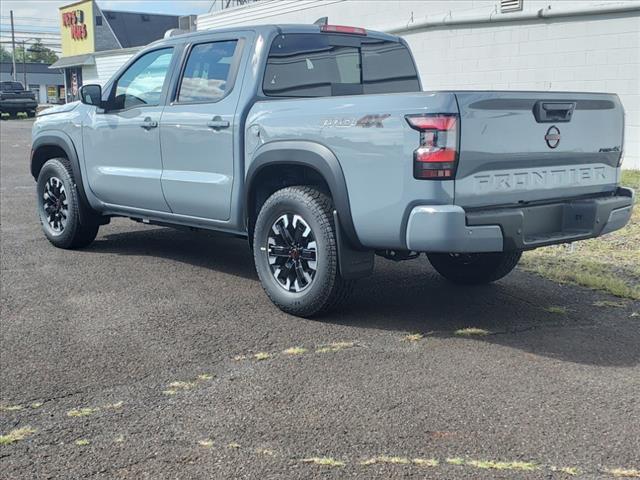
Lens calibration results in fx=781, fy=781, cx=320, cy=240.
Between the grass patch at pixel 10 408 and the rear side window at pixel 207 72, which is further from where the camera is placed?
the rear side window at pixel 207 72

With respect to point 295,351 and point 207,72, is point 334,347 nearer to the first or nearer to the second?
point 295,351

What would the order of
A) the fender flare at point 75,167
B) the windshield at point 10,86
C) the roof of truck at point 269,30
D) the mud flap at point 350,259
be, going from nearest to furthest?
the mud flap at point 350,259 → the roof of truck at point 269,30 → the fender flare at point 75,167 → the windshield at point 10,86

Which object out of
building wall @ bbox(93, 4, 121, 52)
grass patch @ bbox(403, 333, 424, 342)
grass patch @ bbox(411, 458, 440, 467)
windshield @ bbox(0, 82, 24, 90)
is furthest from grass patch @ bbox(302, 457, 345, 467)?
windshield @ bbox(0, 82, 24, 90)

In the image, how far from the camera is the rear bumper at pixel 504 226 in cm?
436

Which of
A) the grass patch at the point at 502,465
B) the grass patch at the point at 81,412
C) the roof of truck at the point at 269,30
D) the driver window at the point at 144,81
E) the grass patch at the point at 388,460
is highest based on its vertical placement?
the roof of truck at the point at 269,30

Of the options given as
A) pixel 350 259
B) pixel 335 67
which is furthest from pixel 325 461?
pixel 335 67

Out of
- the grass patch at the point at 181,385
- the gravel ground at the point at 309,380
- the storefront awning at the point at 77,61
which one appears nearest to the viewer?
the gravel ground at the point at 309,380

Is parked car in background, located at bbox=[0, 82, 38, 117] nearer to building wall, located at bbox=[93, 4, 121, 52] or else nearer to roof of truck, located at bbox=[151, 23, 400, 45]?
building wall, located at bbox=[93, 4, 121, 52]

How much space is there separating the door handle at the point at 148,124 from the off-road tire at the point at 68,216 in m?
1.30

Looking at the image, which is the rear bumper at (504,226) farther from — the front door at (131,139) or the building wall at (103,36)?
the building wall at (103,36)

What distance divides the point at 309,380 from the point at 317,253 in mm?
1108

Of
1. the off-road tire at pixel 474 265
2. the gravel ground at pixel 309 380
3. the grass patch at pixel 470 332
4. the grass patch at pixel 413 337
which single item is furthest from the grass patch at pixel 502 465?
the off-road tire at pixel 474 265

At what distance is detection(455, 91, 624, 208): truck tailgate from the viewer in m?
4.41

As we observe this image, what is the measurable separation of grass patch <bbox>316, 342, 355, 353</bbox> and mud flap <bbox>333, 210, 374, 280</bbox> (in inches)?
17.6
